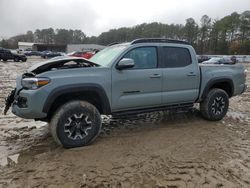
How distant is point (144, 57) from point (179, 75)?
36.0 inches

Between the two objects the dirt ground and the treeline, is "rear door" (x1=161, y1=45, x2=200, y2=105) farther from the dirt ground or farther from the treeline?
the treeline

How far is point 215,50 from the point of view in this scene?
91.4 meters

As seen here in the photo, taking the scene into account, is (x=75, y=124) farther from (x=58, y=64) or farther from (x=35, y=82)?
(x=58, y=64)

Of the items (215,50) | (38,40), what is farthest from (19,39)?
(215,50)

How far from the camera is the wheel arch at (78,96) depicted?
4.29m

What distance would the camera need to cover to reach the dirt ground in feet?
11.5

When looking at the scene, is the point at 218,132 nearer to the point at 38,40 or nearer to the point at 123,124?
the point at 123,124

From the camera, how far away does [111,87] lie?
477cm

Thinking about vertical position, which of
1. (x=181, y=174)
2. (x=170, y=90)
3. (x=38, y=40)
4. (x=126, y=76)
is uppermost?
(x=38, y=40)

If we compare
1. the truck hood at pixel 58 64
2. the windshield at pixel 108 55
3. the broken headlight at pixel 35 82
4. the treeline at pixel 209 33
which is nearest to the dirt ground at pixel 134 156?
the broken headlight at pixel 35 82

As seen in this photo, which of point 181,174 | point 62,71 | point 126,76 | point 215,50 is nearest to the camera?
point 181,174

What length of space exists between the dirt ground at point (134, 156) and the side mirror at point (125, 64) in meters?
1.39

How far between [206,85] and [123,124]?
2149 millimetres

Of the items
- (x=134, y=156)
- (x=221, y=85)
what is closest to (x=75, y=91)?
(x=134, y=156)
